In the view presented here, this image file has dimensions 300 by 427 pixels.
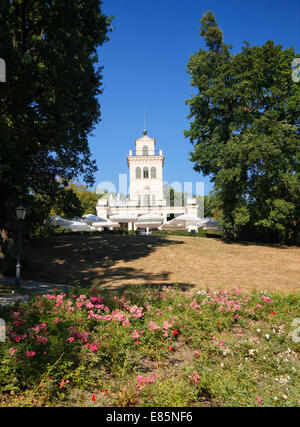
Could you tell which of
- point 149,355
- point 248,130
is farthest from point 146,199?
point 149,355

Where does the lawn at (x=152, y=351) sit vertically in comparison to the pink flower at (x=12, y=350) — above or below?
below

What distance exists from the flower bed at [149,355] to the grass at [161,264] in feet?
11.1

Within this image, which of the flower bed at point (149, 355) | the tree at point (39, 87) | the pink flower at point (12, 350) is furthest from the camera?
the tree at point (39, 87)

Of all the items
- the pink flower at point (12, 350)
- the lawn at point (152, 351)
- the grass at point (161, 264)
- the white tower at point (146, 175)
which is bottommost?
the grass at point (161, 264)

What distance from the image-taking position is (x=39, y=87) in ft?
41.3

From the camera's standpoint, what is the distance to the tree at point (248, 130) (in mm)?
21672

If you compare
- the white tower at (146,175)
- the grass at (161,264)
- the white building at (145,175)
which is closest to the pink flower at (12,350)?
the grass at (161,264)

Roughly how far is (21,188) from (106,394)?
10.3m

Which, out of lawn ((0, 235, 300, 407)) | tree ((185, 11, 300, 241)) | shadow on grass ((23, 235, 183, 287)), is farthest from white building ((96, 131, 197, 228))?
lawn ((0, 235, 300, 407))

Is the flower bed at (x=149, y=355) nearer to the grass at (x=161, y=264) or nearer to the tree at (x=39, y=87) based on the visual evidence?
the grass at (x=161, y=264)

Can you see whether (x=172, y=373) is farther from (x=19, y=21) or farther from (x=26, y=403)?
(x=19, y=21)

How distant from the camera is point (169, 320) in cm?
592

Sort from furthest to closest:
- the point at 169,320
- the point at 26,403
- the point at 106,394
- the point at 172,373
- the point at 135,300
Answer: the point at 135,300
the point at 169,320
the point at 172,373
the point at 106,394
the point at 26,403

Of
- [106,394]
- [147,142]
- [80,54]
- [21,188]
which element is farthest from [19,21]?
[147,142]
